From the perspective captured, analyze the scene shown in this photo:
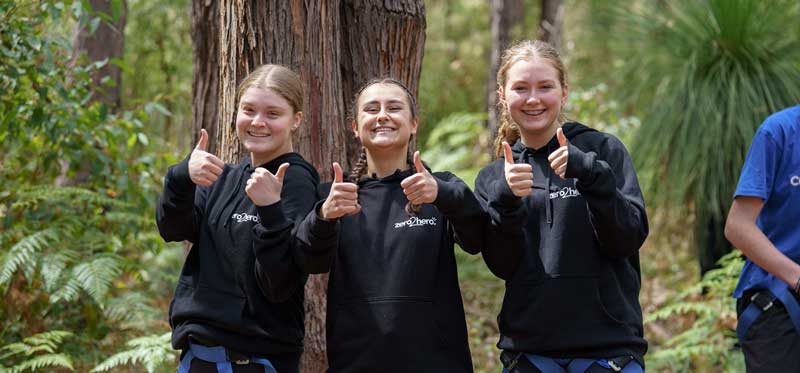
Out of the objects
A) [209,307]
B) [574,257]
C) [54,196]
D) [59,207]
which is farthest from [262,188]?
[59,207]

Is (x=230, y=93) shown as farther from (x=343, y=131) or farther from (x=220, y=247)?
(x=220, y=247)

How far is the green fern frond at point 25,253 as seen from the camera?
4703mm

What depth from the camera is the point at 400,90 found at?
130 inches

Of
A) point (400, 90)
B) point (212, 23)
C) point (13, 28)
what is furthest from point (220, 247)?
point (13, 28)

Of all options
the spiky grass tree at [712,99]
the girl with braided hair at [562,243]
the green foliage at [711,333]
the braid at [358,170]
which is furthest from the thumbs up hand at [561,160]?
the spiky grass tree at [712,99]

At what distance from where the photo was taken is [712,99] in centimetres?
692

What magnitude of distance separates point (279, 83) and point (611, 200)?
1363 mm

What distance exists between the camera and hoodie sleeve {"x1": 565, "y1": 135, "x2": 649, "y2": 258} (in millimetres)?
2812

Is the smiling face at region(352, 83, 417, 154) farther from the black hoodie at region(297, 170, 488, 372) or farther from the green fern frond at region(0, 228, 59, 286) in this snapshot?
the green fern frond at region(0, 228, 59, 286)

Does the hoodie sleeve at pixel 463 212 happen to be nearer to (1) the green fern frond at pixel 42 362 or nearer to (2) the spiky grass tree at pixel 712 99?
(1) the green fern frond at pixel 42 362

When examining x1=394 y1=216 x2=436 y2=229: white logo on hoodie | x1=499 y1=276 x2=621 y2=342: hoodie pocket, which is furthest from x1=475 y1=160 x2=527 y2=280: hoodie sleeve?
x1=394 y1=216 x2=436 y2=229: white logo on hoodie

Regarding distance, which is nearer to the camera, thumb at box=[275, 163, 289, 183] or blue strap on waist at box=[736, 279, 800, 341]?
thumb at box=[275, 163, 289, 183]

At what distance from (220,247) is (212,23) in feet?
7.02

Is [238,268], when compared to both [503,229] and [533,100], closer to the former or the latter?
[503,229]
